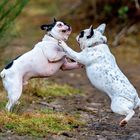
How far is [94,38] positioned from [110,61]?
0.24 m

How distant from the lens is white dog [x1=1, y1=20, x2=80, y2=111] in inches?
227

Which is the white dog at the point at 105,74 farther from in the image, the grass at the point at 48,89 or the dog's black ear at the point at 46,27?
the grass at the point at 48,89

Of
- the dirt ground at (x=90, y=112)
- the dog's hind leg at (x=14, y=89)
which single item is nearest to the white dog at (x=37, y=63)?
the dog's hind leg at (x=14, y=89)

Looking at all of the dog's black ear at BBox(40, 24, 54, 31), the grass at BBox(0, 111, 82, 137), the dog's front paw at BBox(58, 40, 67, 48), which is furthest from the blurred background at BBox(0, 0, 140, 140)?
the dog's black ear at BBox(40, 24, 54, 31)

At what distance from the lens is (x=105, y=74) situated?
5.62 meters

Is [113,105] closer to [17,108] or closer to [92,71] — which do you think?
[92,71]

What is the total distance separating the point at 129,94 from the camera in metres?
5.59

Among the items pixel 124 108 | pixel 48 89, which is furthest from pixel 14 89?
pixel 48 89

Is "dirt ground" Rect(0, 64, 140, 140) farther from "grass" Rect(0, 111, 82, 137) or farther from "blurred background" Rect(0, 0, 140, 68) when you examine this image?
"blurred background" Rect(0, 0, 140, 68)

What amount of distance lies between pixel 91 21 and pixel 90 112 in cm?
511

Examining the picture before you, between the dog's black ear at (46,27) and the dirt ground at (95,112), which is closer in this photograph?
the dirt ground at (95,112)

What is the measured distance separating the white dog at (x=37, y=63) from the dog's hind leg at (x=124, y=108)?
0.58m

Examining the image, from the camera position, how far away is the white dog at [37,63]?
5770 mm

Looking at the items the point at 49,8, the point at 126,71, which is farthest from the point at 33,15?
the point at 126,71
